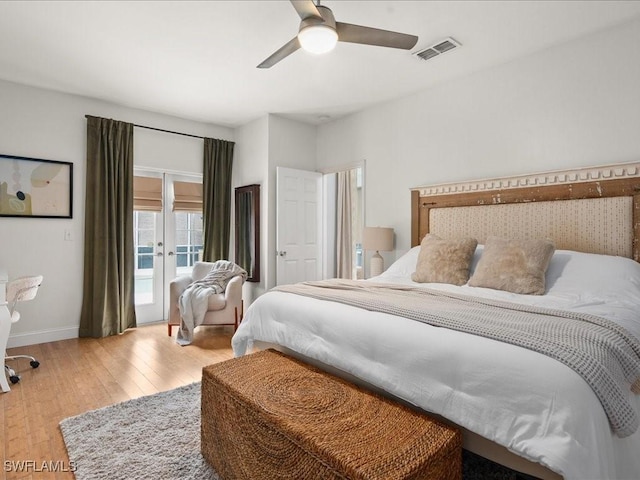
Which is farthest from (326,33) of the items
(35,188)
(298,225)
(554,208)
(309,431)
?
(35,188)

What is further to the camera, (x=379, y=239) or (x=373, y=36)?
(x=379, y=239)

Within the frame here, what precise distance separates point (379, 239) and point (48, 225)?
3424mm

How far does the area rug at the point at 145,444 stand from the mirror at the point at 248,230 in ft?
7.70

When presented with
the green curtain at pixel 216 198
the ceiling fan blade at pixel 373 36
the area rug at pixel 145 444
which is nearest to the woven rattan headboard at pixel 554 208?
the ceiling fan blade at pixel 373 36

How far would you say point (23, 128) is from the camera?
3623mm

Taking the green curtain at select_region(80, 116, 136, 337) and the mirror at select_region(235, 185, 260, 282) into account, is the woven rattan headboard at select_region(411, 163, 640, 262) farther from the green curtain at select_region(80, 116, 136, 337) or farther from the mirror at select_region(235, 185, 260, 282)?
the green curtain at select_region(80, 116, 136, 337)

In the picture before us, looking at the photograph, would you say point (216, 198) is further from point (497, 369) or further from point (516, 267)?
point (497, 369)

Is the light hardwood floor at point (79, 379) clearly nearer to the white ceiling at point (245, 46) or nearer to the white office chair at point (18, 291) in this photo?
the white office chair at point (18, 291)

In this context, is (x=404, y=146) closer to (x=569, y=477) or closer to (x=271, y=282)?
(x=271, y=282)

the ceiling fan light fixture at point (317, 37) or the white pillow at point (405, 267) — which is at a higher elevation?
the ceiling fan light fixture at point (317, 37)

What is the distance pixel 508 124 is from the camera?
315 cm

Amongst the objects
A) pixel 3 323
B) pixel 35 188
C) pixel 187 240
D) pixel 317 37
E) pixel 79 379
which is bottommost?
pixel 79 379

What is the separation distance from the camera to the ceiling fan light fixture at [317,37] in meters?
1.96

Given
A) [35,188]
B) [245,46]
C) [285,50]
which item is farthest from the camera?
[35,188]
